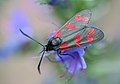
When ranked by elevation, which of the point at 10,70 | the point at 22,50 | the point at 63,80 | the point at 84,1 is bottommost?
the point at 10,70

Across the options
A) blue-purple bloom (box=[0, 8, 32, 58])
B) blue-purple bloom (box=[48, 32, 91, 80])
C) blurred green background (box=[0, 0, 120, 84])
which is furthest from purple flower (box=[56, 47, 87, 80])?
blue-purple bloom (box=[0, 8, 32, 58])

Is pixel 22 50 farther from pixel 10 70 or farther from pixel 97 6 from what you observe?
pixel 10 70

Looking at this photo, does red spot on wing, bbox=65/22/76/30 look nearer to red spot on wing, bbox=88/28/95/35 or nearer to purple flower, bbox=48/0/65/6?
red spot on wing, bbox=88/28/95/35

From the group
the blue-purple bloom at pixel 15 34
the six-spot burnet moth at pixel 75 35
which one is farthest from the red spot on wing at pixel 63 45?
the blue-purple bloom at pixel 15 34

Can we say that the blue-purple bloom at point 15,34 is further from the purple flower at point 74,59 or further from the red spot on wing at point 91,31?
the red spot on wing at point 91,31

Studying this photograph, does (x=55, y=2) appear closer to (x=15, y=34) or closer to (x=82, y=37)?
(x=82, y=37)

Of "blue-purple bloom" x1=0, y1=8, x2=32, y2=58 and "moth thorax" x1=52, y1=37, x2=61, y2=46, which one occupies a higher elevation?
"moth thorax" x1=52, y1=37, x2=61, y2=46

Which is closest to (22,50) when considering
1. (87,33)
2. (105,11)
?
(105,11)

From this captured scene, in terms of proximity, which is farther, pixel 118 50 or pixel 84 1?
pixel 118 50

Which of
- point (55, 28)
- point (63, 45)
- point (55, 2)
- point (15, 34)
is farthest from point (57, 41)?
point (15, 34)
